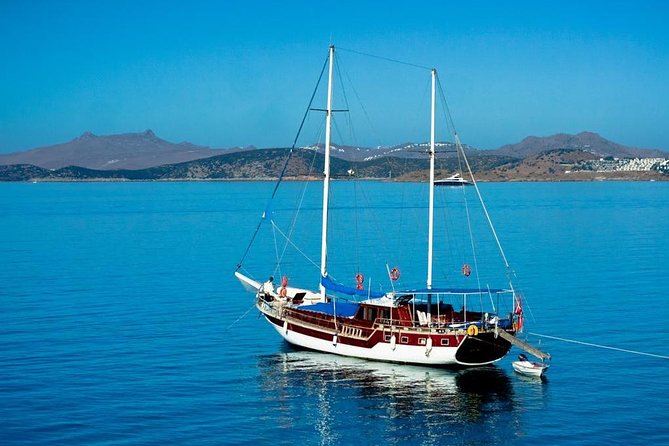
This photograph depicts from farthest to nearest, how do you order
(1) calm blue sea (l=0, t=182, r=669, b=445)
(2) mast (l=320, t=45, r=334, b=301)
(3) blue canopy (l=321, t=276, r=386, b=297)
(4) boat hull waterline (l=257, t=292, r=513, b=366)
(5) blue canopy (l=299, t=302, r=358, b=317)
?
(2) mast (l=320, t=45, r=334, b=301), (3) blue canopy (l=321, t=276, r=386, b=297), (5) blue canopy (l=299, t=302, r=358, b=317), (4) boat hull waterline (l=257, t=292, r=513, b=366), (1) calm blue sea (l=0, t=182, r=669, b=445)

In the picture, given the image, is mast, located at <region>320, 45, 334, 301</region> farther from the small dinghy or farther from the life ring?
the small dinghy

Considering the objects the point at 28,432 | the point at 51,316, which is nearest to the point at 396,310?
the point at 28,432

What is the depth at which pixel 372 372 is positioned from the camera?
45094mm

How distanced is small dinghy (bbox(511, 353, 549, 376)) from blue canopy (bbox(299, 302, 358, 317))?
924 cm

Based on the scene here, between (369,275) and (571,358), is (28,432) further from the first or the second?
(369,275)

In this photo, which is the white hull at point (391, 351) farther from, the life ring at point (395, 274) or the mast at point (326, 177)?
the life ring at point (395, 274)

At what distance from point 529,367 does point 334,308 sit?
37.1 feet

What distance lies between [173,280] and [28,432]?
41.5 metres

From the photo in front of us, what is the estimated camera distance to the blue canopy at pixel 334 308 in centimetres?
4822

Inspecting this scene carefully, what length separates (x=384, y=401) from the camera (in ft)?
130

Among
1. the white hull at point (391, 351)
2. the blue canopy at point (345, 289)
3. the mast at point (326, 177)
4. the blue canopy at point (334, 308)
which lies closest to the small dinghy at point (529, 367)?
Result: the white hull at point (391, 351)

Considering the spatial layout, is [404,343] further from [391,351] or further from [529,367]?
[529,367]

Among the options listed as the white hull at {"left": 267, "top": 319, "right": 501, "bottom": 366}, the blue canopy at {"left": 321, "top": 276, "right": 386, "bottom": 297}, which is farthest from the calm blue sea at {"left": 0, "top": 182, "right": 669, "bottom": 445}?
the blue canopy at {"left": 321, "top": 276, "right": 386, "bottom": 297}

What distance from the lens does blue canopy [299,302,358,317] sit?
48.2 m
